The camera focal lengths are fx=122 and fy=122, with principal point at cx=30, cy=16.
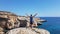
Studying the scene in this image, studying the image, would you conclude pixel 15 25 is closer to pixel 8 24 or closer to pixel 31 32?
pixel 8 24

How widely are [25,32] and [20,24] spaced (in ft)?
78.3

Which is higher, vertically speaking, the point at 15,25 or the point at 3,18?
the point at 3,18

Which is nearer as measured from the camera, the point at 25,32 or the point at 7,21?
the point at 25,32

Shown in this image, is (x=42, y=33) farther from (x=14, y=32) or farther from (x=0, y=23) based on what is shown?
(x=0, y=23)

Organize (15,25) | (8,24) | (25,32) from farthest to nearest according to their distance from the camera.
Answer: (15,25)
(8,24)
(25,32)

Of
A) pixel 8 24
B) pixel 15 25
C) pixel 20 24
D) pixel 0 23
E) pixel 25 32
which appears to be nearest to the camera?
pixel 25 32

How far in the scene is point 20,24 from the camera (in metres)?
36.5

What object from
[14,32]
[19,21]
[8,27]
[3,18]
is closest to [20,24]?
[19,21]

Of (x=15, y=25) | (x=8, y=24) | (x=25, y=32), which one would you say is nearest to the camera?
(x=25, y=32)

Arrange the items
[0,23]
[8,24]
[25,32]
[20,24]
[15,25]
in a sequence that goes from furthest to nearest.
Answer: [20,24], [15,25], [8,24], [0,23], [25,32]

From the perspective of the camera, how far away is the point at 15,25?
1342 inches

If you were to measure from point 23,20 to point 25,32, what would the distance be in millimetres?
22732

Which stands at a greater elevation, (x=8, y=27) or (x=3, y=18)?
(x=3, y=18)

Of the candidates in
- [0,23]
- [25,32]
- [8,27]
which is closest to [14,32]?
[25,32]
